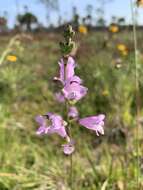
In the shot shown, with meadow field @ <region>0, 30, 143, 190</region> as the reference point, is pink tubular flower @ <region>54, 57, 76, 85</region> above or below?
above

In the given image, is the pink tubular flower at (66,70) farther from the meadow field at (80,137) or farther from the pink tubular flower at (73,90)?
the meadow field at (80,137)

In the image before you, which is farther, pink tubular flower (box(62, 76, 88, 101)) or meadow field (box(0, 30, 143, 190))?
meadow field (box(0, 30, 143, 190))

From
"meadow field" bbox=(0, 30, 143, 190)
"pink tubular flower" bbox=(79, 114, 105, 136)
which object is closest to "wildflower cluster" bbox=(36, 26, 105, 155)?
"pink tubular flower" bbox=(79, 114, 105, 136)

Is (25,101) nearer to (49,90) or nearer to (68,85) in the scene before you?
(49,90)

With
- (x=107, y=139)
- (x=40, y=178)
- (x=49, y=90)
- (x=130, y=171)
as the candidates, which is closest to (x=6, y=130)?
(x=107, y=139)

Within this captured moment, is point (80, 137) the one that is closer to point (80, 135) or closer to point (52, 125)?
point (80, 135)

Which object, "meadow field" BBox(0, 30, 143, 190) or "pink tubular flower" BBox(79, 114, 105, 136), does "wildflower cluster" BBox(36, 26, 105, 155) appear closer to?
"pink tubular flower" BBox(79, 114, 105, 136)
